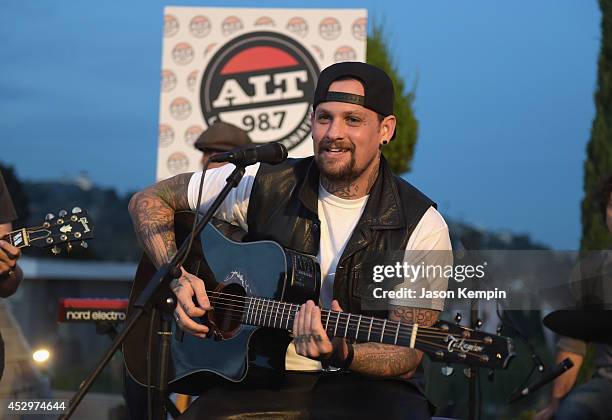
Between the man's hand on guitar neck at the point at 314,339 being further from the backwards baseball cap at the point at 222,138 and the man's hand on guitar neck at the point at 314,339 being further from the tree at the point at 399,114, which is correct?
the tree at the point at 399,114

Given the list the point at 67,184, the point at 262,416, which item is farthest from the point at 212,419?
the point at 67,184

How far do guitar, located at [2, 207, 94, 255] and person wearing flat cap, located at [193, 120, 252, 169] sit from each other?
6.17 ft

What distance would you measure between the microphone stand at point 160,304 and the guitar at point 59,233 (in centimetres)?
90

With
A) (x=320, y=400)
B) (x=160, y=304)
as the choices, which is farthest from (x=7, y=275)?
(x=320, y=400)

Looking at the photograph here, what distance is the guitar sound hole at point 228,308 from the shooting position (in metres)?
3.93

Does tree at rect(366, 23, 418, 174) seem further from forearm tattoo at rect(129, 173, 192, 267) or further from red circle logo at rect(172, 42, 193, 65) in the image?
forearm tattoo at rect(129, 173, 192, 267)

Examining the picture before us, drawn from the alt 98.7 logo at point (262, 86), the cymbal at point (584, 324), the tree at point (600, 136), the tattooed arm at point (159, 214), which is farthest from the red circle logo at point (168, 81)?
the tree at point (600, 136)

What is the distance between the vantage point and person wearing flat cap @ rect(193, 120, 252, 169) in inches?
253

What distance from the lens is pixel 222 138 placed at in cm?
645

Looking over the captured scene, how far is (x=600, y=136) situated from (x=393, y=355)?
17.4ft

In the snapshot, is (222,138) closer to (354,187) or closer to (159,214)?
(159,214)

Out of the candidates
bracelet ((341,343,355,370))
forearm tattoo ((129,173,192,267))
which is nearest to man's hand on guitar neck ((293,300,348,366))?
bracelet ((341,343,355,370))

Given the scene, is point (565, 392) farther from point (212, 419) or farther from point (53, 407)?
point (53, 407)

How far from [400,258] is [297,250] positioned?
43 cm
